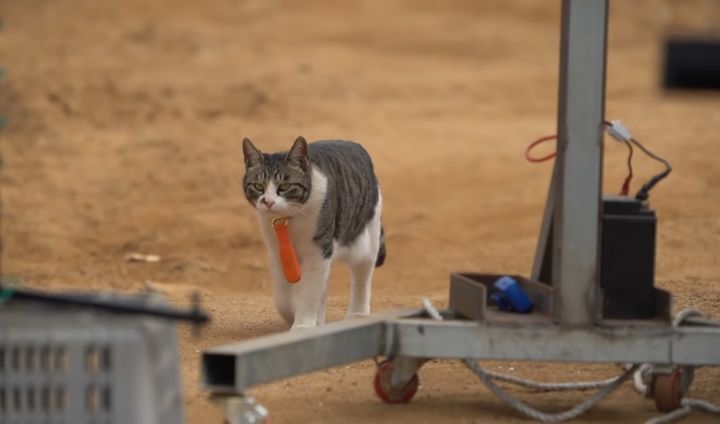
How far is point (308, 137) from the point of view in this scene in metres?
13.5

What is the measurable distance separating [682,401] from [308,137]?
330 inches

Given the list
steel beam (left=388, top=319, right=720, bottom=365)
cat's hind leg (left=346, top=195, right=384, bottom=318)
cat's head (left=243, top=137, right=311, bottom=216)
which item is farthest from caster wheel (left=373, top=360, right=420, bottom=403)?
cat's hind leg (left=346, top=195, right=384, bottom=318)

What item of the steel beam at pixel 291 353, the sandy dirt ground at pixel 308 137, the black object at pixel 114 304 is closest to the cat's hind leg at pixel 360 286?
the sandy dirt ground at pixel 308 137

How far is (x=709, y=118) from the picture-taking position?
14992mm

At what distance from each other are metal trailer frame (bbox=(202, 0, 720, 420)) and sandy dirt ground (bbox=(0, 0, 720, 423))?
35cm

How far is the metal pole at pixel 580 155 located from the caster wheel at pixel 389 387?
712 mm

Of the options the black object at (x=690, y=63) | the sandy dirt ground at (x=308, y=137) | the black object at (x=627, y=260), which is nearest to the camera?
the black object at (x=690, y=63)

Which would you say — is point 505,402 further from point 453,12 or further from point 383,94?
point 453,12

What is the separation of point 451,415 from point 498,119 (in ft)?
33.9

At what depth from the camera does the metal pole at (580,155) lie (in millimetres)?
5000

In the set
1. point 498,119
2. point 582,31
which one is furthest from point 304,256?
point 498,119

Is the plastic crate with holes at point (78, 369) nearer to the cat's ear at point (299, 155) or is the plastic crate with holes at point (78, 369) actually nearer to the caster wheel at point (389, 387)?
the caster wheel at point (389, 387)

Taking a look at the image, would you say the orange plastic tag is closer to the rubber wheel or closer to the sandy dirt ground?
the sandy dirt ground

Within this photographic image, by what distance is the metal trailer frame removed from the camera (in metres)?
5.01
